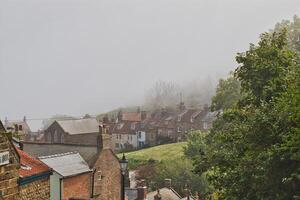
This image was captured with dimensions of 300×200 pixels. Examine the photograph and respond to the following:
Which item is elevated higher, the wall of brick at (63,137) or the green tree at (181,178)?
the wall of brick at (63,137)

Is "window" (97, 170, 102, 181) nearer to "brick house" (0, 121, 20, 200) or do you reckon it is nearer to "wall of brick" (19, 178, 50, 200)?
"wall of brick" (19, 178, 50, 200)

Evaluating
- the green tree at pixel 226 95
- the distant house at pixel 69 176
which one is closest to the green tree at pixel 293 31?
the green tree at pixel 226 95

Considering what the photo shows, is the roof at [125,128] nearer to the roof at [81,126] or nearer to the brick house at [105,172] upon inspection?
the roof at [81,126]

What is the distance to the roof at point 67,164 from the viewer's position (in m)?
31.7

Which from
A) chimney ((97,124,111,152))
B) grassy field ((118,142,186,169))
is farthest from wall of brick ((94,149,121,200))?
grassy field ((118,142,186,169))

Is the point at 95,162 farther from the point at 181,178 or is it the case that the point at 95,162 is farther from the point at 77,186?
the point at 181,178

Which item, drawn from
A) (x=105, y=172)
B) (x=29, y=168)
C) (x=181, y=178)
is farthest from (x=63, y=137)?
(x=29, y=168)

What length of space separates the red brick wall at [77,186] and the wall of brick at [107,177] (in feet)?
7.96

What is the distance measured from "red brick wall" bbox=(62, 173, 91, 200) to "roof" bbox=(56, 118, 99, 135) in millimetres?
33610

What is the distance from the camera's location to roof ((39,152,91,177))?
104ft

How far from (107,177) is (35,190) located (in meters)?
18.5

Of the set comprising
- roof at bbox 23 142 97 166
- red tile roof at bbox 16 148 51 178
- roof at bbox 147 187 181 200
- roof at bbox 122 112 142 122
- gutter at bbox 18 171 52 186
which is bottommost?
roof at bbox 147 187 181 200

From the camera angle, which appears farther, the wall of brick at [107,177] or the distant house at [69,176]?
the wall of brick at [107,177]

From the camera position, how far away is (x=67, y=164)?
3359cm
